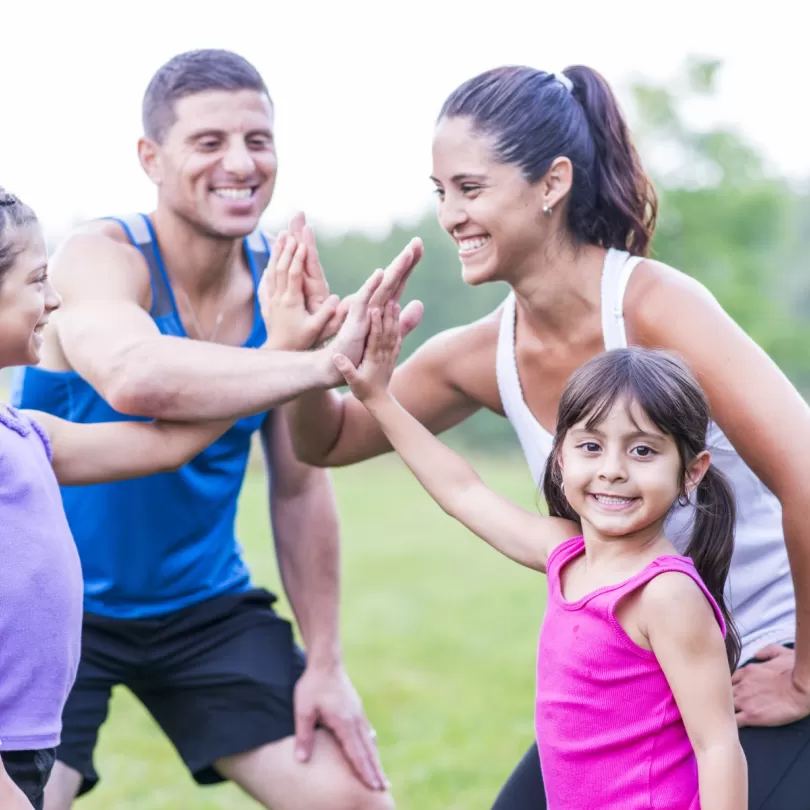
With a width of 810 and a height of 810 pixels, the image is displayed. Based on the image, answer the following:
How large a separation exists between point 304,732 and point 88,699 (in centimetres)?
57

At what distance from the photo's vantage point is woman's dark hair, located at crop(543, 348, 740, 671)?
89.7 inches

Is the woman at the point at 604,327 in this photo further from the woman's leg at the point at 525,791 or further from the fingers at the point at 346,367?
the fingers at the point at 346,367

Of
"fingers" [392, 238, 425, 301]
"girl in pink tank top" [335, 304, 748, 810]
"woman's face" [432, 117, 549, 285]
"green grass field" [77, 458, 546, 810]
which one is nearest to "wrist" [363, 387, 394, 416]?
"fingers" [392, 238, 425, 301]

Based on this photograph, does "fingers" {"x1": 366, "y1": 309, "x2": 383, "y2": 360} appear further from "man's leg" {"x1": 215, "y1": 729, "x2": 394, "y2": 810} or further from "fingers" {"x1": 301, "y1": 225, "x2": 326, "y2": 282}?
"man's leg" {"x1": 215, "y1": 729, "x2": 394, "y2": 810}

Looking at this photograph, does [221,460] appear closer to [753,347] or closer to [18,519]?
[18,519]

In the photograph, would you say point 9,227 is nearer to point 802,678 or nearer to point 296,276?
point 296,276

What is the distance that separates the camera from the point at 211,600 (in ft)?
11.4

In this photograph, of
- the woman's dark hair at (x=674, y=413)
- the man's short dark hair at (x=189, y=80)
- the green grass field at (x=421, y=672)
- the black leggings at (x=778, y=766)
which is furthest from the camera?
the green grass field at (x=421, y=672)

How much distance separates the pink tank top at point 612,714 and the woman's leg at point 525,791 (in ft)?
1.41

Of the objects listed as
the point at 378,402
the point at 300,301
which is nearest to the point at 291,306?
the point at 300,301

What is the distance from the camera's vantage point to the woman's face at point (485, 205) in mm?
2828

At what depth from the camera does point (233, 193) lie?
3.29 meters

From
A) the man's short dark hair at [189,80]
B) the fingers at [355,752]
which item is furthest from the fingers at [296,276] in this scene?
the fingers at [355,752]

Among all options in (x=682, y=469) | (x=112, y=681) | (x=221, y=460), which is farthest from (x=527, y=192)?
(x=112, y=681)
